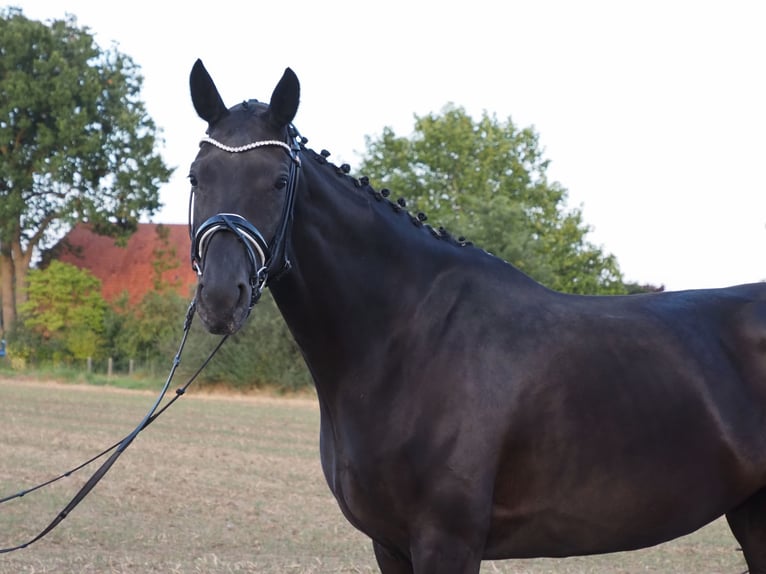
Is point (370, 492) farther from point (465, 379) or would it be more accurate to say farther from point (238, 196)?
point (238, 196)

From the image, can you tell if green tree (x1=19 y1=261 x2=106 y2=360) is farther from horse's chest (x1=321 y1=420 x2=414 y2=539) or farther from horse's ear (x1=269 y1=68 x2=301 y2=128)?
horse's ear (x1=269 y1=68 x2=301 y2=128)

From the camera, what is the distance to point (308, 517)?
476 inches

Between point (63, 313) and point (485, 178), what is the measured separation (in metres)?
26.9

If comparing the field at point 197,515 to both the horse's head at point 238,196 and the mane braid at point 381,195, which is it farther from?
the horse's head at point 238,196

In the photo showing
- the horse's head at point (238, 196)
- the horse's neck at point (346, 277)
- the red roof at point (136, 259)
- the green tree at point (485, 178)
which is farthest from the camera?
the red roof at point (136, 259)

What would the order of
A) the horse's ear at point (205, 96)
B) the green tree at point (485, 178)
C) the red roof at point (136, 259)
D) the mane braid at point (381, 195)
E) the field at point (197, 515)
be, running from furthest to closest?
the red roof at point (136, 259)
the green tree at point (485, 178)
the field at point (197, 515)
the mane braid at point (381, 195)
the horse's ear at point (205, 96)

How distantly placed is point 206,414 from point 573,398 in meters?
25.8

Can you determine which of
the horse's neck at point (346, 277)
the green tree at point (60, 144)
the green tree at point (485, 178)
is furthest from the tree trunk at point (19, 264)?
the horse's neck at point (346, 277)

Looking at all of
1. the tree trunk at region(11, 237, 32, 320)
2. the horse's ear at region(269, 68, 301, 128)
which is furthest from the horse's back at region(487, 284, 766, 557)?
the tree trunk at region(11, 237, 32, 320)

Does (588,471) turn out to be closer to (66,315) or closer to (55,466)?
(55,466)

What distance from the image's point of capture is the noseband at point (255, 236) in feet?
12.1

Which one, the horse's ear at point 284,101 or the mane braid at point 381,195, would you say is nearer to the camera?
the horse's ear at point 284,101

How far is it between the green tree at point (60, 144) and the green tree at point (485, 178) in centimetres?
1443

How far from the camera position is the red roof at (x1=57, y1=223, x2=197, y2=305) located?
210ft
